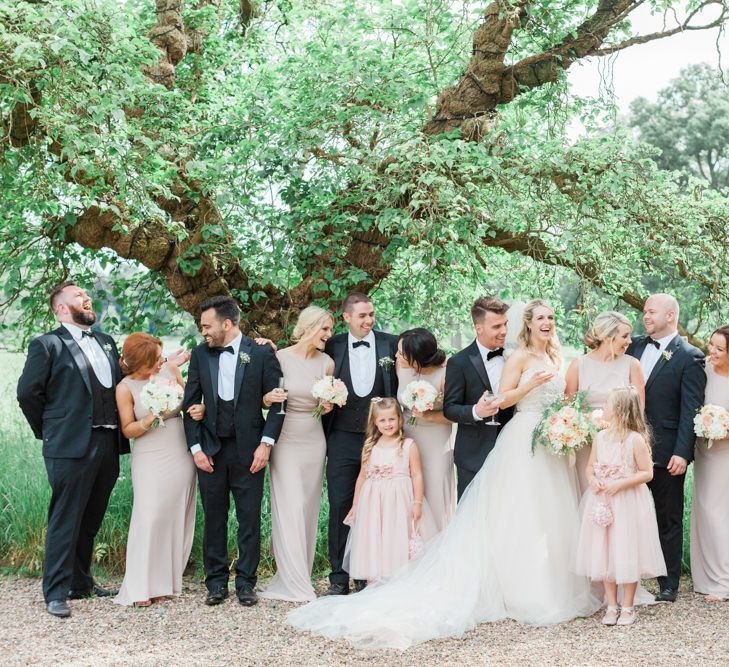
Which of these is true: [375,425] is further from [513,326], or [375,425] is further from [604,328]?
[604,328]

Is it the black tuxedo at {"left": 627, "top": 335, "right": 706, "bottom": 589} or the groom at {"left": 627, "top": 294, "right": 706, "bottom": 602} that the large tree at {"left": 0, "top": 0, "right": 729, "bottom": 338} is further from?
the black tuxedo at {"left": 627, "top": 335, "right": 706, "bottom": 589}

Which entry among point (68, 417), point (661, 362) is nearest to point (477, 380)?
point (661, 362)

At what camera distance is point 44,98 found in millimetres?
6203

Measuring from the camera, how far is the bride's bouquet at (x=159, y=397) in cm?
595

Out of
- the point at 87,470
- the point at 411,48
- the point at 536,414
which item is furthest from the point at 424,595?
the point at 411,48

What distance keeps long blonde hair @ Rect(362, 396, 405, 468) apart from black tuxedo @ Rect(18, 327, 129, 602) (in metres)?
1.78

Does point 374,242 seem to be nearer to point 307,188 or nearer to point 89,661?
point 307,188

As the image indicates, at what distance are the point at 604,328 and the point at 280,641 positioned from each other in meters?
2.91

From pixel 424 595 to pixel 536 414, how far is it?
1.40 metres

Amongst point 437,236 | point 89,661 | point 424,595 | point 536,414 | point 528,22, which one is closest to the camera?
point 89,661

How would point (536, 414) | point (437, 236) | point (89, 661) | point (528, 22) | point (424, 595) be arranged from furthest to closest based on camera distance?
point (528, 22) → point (437, 236) → point (536, 414) → point (424, 595) → point (89, 661)

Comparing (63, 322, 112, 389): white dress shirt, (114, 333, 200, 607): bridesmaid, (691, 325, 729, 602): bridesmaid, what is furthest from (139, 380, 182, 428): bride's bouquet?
(691, 325, 729, 602): bridesmaid

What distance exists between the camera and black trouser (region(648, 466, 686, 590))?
20.3ft

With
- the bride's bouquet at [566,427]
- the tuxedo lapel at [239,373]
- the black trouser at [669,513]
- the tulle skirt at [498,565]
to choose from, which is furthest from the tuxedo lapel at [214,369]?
the black trouser at [669,513]
